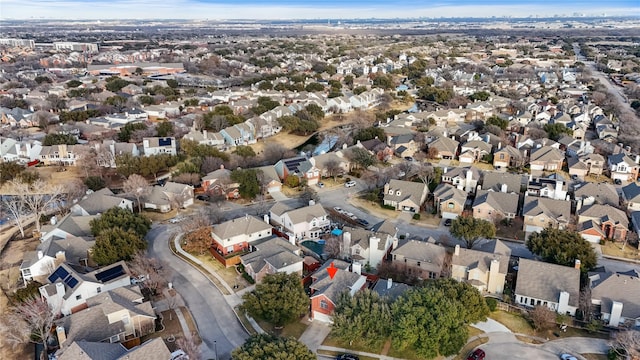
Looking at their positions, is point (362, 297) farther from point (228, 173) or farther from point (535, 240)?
point (228, 173)

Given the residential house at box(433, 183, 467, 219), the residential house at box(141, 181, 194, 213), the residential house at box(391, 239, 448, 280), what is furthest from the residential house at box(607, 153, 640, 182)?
the residential house at box(141, 181, 194, 213)

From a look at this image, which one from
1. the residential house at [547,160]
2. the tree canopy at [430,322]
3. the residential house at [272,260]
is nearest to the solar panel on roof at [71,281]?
the residential house at [272,260]

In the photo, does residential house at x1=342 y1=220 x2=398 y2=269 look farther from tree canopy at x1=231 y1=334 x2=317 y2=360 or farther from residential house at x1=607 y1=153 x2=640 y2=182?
residential house at x1=607 y1=153 x2=640 y2=182

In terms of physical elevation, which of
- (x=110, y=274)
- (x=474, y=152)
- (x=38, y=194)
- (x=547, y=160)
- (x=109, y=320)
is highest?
(x=547, y=160)

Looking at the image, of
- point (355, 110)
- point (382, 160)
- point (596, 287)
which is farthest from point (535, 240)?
point (355, 110)

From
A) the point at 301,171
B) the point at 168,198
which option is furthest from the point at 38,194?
the point at 301,171

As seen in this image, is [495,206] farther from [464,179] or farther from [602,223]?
[602,223]
